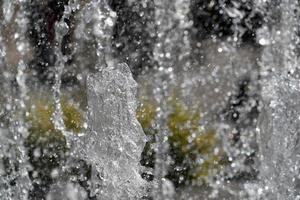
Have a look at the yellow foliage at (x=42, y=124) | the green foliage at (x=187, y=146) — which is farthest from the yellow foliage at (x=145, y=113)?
the yellow foliage at (x=42, y=124)

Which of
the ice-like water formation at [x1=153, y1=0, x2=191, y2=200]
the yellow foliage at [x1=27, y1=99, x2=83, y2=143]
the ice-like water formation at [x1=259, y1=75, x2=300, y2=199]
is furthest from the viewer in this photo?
the yellow foliage at [x1=27, y1=99, x2=83, y2=143]

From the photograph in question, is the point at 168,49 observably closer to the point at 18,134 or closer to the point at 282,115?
the point at 282,115

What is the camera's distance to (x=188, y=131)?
97.9 inches

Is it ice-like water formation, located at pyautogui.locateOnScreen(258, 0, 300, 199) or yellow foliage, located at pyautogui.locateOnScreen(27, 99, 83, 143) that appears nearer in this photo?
ice-like water formation, located at pyautogui.locateOnScreen(258, 0, 300, 199)

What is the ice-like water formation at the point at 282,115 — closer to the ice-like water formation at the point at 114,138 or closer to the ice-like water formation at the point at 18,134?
the ice-like water formation at the point at 114,138

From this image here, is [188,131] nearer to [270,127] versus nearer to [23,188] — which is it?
[270,127]

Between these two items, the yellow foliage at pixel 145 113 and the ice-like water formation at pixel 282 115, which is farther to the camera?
the yellow foliage at pixel 145 113

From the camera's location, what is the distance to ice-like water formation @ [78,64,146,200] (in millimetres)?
2369

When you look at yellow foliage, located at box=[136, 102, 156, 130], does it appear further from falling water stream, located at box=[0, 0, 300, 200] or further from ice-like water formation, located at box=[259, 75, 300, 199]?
ice-like water formation, located at box=[259, 75, 300, 199]

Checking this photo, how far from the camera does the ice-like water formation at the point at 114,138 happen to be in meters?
2.37

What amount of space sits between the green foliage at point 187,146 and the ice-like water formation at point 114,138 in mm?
60

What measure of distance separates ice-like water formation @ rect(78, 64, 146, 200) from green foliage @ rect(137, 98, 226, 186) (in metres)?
0.06

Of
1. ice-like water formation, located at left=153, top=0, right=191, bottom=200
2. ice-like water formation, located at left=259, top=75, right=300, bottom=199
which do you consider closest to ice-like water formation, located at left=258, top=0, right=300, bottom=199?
ice-like water formation, located at left=259, top=75, right=300, bottom=199

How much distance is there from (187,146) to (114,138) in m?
0.31
